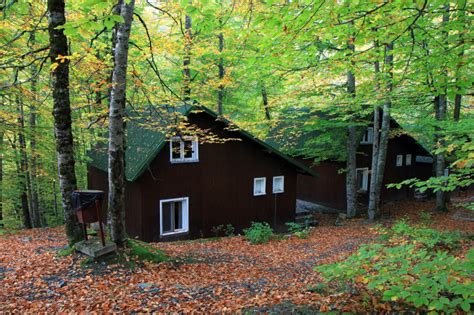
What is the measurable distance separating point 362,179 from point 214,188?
13.1 m

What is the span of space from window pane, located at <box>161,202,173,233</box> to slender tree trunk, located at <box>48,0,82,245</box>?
7060 mm

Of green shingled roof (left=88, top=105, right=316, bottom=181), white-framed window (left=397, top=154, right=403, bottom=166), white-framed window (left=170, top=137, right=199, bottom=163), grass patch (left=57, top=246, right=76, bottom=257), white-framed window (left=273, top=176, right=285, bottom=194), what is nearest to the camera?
grass patch (left=57, top=246, right=76, bottom=257)

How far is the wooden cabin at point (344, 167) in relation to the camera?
21.6 metres

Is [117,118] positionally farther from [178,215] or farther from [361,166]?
[361,166]

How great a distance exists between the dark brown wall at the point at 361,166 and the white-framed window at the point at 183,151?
11.0 metres

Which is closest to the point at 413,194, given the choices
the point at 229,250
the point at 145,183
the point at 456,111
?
the point at 456,111

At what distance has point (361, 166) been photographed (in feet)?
72.9

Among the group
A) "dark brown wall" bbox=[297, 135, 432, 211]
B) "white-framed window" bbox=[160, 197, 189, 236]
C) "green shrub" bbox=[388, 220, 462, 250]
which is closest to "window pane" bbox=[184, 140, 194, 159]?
"white-framed window" bbox=[160, 197, 189, 236]

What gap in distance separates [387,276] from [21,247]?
926 centimetres

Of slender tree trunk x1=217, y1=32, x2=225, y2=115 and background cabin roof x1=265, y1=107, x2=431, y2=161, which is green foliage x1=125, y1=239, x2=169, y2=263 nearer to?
background cabin roof x1=265, y1=107, x2=431, y2=161

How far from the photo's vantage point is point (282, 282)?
22.7ft

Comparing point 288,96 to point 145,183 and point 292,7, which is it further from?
point 292,7

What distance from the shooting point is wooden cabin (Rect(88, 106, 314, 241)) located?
513 inches

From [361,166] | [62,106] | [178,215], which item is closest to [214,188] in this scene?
[178,215]
